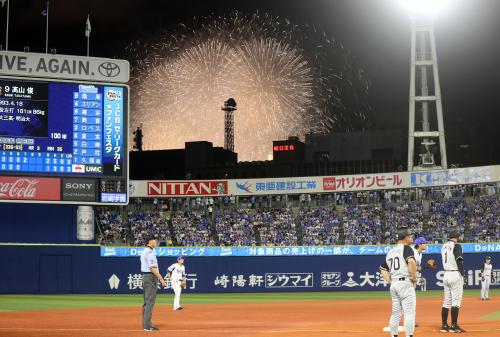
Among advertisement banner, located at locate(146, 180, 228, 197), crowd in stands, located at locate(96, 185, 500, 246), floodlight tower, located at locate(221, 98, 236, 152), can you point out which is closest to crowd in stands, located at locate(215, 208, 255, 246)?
crowd in stands, located at locate(96, 185, 500, 246)

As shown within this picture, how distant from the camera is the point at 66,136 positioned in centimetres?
3447

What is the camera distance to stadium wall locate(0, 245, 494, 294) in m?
43.0

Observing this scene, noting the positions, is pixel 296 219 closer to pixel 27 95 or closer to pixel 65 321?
pixel 27 95

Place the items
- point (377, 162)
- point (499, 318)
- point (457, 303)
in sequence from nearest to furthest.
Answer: point (457, 303), point (499, 318), point (377, 162)

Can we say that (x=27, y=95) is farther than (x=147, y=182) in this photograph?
No

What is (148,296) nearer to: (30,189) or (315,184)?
(30,189)

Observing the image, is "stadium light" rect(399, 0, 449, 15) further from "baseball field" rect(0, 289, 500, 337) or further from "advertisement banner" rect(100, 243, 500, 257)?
"baseball field" rect(0, 289, 500, 337)

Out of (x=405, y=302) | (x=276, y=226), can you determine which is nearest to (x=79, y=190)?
(x=276, y=226)

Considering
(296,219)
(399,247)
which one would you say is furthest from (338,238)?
(399,247)

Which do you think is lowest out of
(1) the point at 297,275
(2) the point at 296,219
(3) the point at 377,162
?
(1) the point at 297,275

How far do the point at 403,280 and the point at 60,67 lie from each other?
86.9 ft

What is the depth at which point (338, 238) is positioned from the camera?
171ft

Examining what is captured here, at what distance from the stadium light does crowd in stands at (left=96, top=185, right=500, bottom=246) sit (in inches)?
542

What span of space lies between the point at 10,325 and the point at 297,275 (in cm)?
2761
